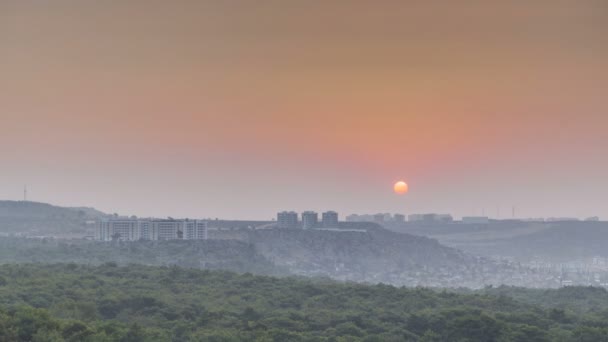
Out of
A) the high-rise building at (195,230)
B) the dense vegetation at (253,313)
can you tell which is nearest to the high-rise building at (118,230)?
the high-rise building at (195,230)

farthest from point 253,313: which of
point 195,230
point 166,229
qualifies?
point 195,230

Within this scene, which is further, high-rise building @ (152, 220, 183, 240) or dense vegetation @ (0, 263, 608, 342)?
high-rise building @ (152, 220, 183, 240)

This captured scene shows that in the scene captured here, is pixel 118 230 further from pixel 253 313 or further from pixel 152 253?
pixel 253 313

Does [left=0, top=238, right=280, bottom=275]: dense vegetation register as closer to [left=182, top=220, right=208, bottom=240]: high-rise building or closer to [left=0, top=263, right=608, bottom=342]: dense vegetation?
[left=182, top=220, right=208, bottom=240]: high-rise building

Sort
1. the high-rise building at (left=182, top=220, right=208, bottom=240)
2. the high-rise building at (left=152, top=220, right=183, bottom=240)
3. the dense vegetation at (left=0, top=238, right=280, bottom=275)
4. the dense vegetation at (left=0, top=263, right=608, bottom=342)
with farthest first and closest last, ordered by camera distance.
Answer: the high-rise building at (left=182, top=220, right=208, bottom=240), the high-rise building at (left=152, top=220, right=183, bottom=240), the dense vegetation at (left=0, top=238, right=280, bottom=275), the dense vegetation at (left=0, top=263, right=608, bottom=342)

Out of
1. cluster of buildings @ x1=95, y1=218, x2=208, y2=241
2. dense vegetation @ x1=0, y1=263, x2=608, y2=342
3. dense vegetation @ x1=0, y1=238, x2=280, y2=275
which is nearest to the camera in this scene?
dense vegetation @ x1=0, y1=263, x2=608, y2=342

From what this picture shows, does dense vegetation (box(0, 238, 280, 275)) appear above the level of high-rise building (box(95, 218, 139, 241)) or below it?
below

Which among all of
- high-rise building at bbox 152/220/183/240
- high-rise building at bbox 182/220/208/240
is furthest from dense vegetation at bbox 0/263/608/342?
high-rise building at bbox 182/220/208/240

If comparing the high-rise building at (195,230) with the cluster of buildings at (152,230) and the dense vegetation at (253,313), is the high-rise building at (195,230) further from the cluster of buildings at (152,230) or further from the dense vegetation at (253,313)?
the dense vegetation at (253,313)
